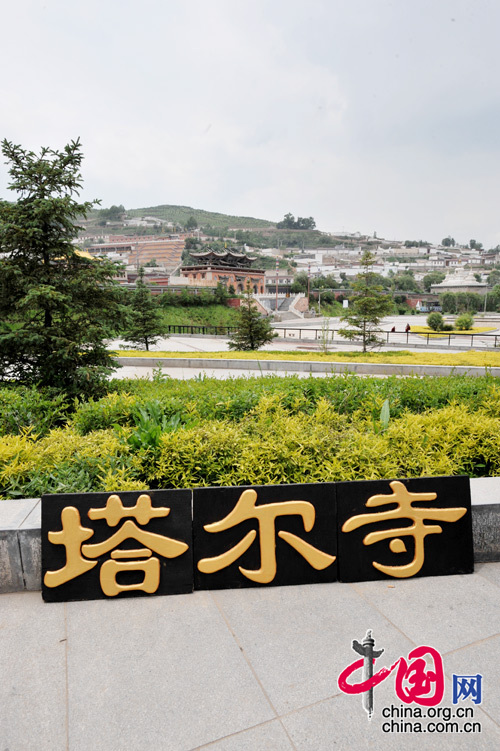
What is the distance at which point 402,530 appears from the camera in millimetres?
2510

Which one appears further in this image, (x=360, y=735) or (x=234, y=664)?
(x=234, y=664)

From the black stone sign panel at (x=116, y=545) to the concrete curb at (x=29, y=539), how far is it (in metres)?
0.12

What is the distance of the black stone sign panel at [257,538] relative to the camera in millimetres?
2420

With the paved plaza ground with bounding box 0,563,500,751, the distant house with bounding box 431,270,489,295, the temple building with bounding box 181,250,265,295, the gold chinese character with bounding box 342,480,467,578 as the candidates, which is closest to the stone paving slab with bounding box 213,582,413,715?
the paved plaza ground with bounding box 0,563,500,751

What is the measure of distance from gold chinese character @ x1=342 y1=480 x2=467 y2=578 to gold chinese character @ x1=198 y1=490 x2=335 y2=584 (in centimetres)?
23

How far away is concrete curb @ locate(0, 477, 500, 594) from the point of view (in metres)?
2.39

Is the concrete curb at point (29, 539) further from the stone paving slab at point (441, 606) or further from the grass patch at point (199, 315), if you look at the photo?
the grass patch at point (199, 315)

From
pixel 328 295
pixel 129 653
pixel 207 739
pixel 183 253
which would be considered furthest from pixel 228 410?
pixel 183 253

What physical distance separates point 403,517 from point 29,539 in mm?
1898

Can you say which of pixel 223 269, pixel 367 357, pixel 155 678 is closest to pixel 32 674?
pixel 155 678

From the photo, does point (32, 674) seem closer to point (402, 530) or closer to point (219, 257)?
point (402, 530)

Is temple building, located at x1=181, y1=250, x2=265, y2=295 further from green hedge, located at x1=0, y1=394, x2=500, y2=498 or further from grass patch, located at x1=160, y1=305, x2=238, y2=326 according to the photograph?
green hedge, located at x1=0, y1=394, x2=500, y2=498

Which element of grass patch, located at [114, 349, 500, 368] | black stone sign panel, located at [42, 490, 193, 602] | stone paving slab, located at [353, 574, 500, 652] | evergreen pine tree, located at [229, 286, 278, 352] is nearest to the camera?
stone paving slab, located at [353, 574, 500, 652]

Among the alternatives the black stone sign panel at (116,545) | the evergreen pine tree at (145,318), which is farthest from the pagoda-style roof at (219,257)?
the black stone sign panel at (116,545)
